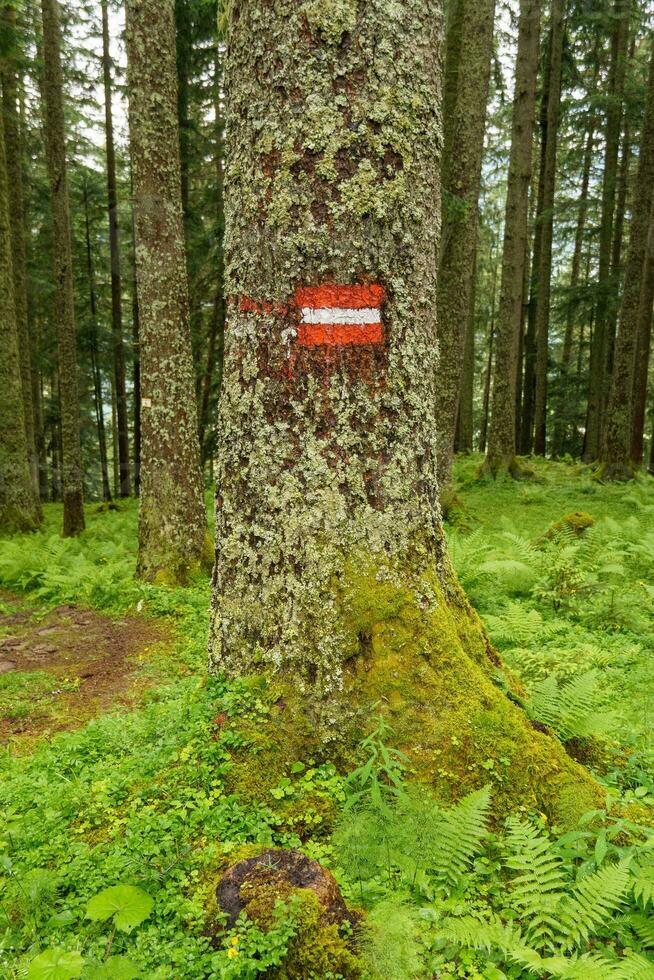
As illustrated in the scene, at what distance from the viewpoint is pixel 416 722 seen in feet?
8.74

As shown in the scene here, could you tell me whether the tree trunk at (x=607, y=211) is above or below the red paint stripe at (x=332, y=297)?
above

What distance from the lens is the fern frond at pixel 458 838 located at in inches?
89.4

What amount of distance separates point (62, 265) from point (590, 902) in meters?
11.5

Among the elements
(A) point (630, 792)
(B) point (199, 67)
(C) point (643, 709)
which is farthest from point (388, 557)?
(B) point (199, 67)

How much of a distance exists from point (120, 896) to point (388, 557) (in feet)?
5.14

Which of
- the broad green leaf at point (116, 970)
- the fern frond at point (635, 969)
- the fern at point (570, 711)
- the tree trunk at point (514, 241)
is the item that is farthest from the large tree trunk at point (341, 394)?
the tree trunk at point (514, 241)

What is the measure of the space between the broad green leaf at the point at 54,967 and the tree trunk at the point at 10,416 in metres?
10.2

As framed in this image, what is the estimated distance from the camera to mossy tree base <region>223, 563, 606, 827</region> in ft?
8.53

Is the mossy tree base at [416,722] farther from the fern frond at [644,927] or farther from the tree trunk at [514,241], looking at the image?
the tree trunk at [514,241]

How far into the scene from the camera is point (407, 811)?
2.40m

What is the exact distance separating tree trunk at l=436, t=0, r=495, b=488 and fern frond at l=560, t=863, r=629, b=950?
27.1 feet

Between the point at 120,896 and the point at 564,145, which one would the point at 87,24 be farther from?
the point at 120,896

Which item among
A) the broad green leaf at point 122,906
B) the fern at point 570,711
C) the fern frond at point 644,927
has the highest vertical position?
the fern at point 570,711

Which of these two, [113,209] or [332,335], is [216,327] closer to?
[113,209]
